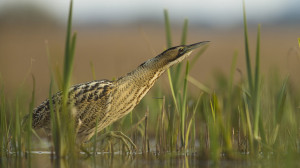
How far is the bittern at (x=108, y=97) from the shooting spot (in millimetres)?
4824

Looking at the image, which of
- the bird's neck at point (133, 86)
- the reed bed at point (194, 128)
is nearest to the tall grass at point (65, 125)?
the reed bed at point (194, 128)

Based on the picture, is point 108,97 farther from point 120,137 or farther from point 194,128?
point 194,128

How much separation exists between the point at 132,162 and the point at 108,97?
31.8 inches

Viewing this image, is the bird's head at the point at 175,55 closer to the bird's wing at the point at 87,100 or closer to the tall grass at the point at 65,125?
the bird's wing at the point at 87,100

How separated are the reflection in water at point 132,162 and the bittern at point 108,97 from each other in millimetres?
373

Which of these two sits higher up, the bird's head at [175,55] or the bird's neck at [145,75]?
the bird's head at [175,55]

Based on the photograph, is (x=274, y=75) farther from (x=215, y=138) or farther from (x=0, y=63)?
(x=0, y=63)

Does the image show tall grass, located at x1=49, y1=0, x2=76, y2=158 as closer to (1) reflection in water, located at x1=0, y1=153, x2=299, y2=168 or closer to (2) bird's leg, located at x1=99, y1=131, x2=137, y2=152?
(1) reflection in water, located at x1=0, y1=153, x2=299, y2=168

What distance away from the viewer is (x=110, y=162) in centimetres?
421

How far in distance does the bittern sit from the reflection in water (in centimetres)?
37

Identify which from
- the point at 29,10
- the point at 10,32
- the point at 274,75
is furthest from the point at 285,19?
the point at 274,75

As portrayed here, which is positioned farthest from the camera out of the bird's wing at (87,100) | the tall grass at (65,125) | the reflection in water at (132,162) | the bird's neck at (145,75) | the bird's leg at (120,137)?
the bird's neck at (145,75)

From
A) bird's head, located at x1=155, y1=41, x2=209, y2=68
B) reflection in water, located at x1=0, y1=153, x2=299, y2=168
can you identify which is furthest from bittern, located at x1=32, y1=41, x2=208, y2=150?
reflection in water, located at x1=0, y1=153, x2=299, y2=168

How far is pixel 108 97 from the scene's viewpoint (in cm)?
485
